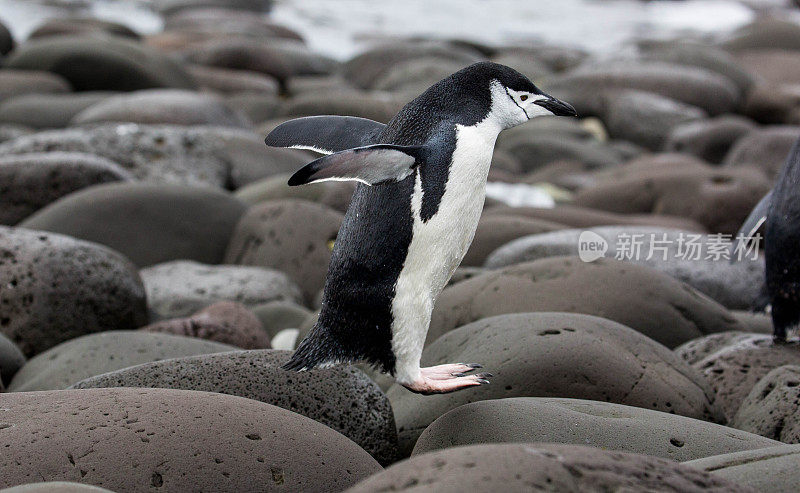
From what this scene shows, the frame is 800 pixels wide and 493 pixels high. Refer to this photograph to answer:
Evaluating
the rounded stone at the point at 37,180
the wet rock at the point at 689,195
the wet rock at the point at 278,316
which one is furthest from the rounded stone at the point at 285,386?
the wet rock at the point at 689,195

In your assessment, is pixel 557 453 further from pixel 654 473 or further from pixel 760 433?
pixel 760 433

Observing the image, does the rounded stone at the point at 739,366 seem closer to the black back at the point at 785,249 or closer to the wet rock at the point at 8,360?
the black back at the point at 785,249

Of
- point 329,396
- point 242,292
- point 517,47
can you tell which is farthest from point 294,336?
point 517,47

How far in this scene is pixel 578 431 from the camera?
2604mm

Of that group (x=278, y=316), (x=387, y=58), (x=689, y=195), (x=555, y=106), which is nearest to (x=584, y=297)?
(x=555, y=106)

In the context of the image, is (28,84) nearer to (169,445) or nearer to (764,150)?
(764,150)

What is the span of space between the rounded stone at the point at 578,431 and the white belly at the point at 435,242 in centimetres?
21

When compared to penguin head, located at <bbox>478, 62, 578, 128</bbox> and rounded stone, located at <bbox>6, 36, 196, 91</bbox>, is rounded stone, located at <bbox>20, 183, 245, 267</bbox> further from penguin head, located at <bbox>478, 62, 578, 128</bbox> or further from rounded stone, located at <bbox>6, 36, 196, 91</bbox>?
rounded stone, located at <bbox>6, 36, 196, 91</bbox>

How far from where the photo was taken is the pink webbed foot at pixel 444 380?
2643 millimetres

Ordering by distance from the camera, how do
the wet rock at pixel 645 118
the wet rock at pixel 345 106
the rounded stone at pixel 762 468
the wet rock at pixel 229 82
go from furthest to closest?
1. the wet rock at pixel 229 82
2. the wet rock at pixel 645 118
3. the wet rock at pixel 345 106
4. the rounded stone at pixel 762 468

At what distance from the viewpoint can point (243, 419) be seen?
2.45 meters

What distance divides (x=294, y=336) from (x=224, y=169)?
333 cm

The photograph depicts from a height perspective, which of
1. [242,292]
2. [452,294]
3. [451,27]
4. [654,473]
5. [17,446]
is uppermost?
[654,473]

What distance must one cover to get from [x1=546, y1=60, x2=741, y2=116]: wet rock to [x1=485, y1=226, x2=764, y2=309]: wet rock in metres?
7.98
